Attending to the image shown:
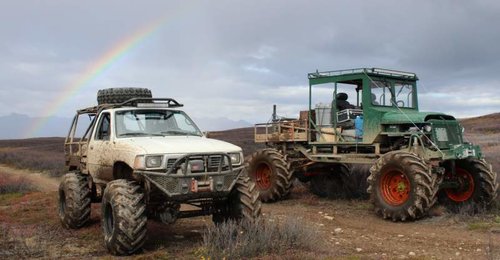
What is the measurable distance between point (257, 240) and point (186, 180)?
1348 millimetres

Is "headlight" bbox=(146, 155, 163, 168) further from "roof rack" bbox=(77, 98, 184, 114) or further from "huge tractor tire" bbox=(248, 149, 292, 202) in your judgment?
"huge tractor tire" bbox=(248, 149, 292, 202)

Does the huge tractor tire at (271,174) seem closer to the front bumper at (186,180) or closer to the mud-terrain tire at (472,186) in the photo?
the mud-terrain tire at (472,186)

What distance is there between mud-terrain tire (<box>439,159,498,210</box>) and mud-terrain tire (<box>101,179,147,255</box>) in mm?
6974

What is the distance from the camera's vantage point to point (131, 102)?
949cm

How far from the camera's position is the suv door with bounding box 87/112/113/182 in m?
8.77

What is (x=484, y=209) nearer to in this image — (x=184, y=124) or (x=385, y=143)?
(x=385, y=143)

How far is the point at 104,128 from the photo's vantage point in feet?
30.8

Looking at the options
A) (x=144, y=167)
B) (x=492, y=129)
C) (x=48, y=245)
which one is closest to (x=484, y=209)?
(x=144, y=167)

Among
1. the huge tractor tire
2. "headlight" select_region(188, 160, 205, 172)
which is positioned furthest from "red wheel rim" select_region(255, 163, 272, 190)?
"headlight" select_region(188, 160, 205, 172)

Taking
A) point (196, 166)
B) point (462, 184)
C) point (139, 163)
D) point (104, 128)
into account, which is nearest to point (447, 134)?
point (462, 184)

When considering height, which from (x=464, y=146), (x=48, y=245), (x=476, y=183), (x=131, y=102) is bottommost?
(x=48, y=245)

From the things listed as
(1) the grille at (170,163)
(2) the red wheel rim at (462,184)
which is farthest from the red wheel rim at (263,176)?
(1) the grille at (170,163)

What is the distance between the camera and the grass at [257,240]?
6.82 meters

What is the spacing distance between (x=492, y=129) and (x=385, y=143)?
34903 millimetres
